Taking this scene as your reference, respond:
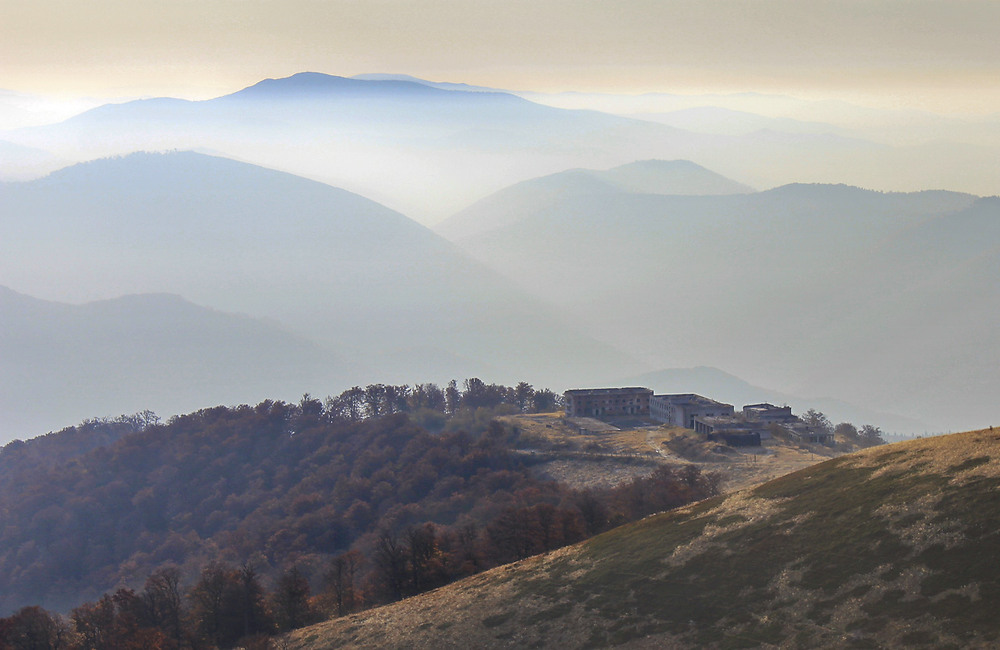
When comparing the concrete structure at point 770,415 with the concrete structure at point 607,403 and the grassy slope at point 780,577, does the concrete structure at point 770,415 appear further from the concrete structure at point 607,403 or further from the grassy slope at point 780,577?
the grassy slope at point 780,577

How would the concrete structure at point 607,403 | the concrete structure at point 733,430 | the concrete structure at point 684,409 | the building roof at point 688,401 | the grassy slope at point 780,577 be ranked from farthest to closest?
1. the concrete structure at point 607,403
2. the building roof at point 688,401
3. the concrete structure at point 684,409
4. the concrete structure at point 733,430
5. the grassy slope at point 780,577

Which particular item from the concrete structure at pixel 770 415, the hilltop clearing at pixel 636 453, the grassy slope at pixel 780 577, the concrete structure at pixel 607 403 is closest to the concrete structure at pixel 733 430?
the hilltop clearing at pixel 636 453

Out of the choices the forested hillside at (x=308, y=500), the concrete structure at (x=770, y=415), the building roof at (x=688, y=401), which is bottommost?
the forested hillside at (x=308, y=500)

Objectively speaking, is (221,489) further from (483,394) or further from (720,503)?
(720,503)

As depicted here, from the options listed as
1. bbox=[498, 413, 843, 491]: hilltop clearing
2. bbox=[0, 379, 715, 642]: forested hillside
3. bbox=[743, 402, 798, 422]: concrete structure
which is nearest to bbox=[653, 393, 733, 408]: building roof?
bbox=[498, 413, 843, 491]: hilltop clearing

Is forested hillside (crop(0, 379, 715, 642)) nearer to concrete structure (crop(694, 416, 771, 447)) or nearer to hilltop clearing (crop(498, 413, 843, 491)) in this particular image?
hilltop clearing (crop(498, 413, 843, 491))

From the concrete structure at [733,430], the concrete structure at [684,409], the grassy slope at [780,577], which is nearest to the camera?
the grassy slope at [780,577]

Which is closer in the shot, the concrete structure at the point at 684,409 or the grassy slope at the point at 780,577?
the grassy slope at the point at 780,577

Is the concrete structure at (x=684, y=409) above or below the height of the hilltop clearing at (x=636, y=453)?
above
